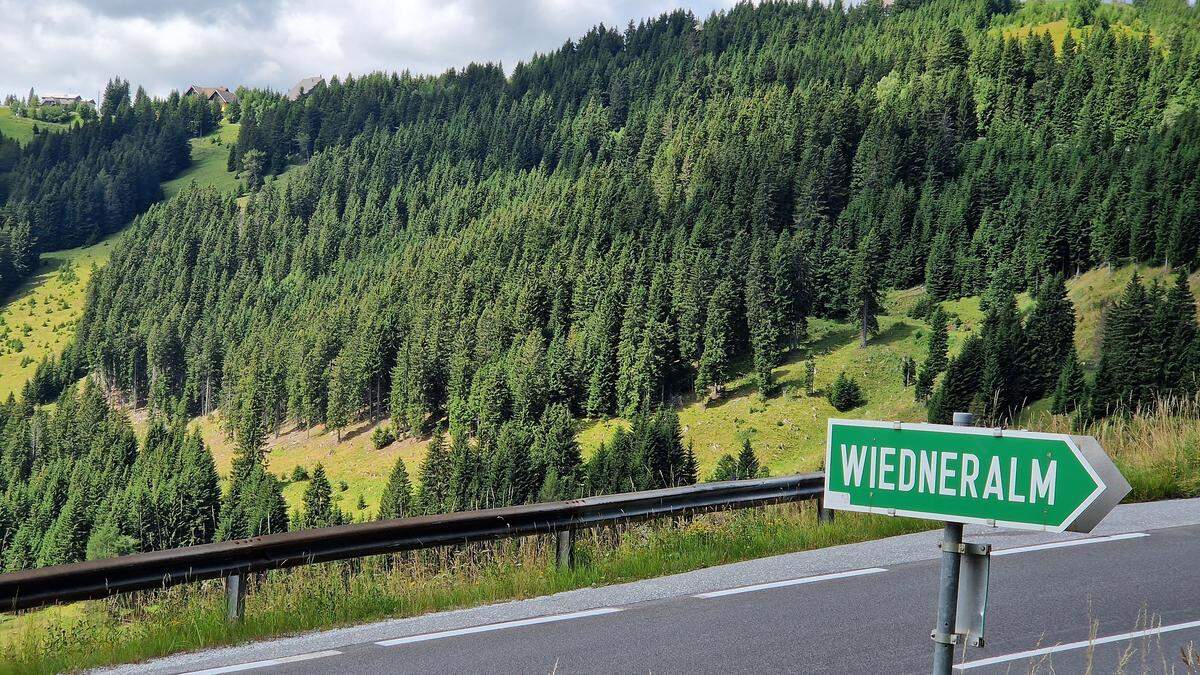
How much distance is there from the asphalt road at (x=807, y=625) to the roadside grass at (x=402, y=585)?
410mm

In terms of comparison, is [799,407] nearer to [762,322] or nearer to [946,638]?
[762,322]

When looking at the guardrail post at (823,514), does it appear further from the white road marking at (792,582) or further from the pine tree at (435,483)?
the pine tree at (435,483)

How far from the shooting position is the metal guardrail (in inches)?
318

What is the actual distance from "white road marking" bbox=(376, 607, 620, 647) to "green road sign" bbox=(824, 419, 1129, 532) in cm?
579

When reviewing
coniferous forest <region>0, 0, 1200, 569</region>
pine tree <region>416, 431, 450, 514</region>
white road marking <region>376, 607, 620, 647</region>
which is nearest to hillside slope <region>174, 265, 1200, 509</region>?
coniferous forest <region>0, 0, 1200, 569</region>

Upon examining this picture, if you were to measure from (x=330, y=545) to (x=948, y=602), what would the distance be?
308 inches

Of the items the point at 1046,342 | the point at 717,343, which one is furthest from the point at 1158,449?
the point at 717,343

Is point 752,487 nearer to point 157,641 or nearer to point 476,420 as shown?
point 157,641

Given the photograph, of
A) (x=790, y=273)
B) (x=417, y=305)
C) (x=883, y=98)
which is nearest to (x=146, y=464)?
(x=417, y=305)

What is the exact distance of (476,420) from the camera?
117375 millimetres

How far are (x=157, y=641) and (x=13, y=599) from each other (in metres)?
1.17

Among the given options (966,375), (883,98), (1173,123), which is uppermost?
(883,98)

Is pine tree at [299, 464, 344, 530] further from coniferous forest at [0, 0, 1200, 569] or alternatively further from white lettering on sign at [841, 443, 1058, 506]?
white lettering on sign at [841, 443, 1058, 506]

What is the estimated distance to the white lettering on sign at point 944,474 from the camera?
8.70ft
